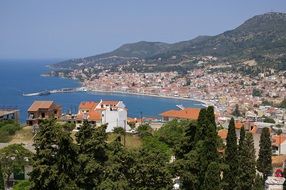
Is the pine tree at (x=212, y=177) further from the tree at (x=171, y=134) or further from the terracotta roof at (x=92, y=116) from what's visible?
the terracotta roof at (x=92, y=116)

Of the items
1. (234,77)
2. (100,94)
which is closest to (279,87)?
(234,77)

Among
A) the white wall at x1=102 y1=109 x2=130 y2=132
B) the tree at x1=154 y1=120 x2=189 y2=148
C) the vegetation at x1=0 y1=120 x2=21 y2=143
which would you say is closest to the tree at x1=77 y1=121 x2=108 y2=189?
the tree at x1=154 y1=120 x2=189 y2=148

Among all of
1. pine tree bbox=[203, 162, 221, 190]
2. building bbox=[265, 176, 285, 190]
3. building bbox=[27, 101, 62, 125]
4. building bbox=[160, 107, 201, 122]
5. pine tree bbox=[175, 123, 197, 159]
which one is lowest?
building bbox=[160, 107, 201, 122]

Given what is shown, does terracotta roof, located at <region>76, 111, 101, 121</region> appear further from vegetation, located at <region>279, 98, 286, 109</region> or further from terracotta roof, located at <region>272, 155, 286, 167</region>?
vegetation, located at <region>279, 98, 286, 109</region>

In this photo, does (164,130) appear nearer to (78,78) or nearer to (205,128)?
(205,128)

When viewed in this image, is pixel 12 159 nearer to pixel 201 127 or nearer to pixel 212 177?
pixel 201 127

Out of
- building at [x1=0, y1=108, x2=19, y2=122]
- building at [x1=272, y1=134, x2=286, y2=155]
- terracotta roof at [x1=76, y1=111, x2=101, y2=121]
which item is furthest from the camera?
terracotta roof at [x1=76, y1=111, x2=101, y2=121]

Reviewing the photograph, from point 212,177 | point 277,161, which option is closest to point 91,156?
point 212,177
